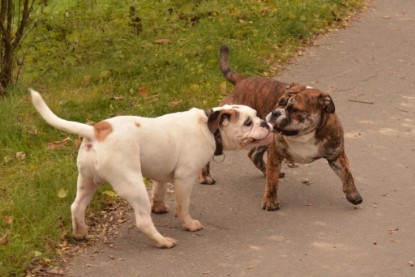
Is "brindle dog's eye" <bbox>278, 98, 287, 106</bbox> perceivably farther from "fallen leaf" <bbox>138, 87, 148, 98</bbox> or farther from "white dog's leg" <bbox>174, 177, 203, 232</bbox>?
"fallen leaf" <bbox>138, 87, 148, 98</bbox>

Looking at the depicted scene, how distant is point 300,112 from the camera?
6.38m

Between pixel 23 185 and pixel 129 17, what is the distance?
501 centimetres

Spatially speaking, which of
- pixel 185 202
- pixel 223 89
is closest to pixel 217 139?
pixel 185 202

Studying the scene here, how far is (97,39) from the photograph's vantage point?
10570 millimetres

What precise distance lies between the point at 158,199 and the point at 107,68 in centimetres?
347

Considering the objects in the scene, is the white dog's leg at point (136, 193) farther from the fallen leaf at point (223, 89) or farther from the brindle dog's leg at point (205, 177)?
the fallen leaf at point (223, 89)

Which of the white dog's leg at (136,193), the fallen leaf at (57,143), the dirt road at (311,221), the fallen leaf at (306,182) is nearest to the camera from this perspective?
the white dog's leg at (136,193)

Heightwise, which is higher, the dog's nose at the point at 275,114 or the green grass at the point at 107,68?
the dog's nose at the point at 275,114

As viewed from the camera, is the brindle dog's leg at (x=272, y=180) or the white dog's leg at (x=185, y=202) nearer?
the white dog's leg at (x=185, y=202)

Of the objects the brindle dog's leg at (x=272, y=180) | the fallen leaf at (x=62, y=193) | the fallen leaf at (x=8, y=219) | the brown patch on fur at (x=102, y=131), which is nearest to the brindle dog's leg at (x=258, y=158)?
the brindle dog's leg at (x=272, y=180)

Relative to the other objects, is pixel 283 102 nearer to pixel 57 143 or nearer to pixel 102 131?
pixel 102 131

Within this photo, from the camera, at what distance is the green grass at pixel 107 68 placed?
253 inches

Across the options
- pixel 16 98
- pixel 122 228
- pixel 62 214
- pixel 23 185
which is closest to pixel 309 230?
pixel 122 228

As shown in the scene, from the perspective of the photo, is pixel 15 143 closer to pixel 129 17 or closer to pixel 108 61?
pixel 108 61
